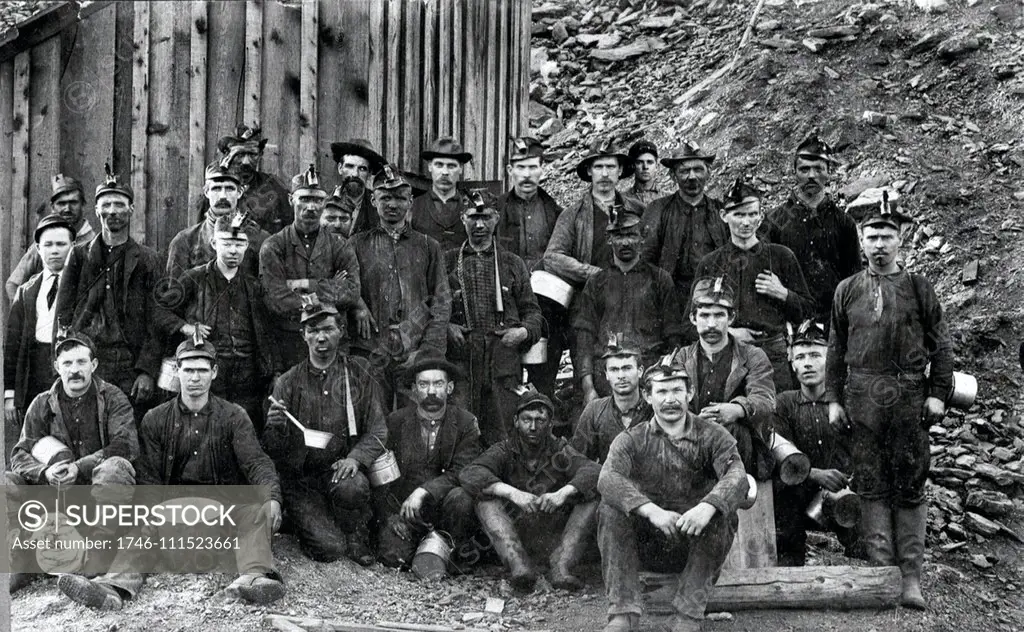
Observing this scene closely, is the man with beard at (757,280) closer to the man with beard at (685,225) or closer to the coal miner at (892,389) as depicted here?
the man with beard at (685,225)

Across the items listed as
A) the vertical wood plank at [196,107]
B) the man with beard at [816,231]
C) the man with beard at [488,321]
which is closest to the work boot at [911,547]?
the man with beard at [816,231]

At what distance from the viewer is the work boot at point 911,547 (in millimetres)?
5285

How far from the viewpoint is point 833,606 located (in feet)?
17.0

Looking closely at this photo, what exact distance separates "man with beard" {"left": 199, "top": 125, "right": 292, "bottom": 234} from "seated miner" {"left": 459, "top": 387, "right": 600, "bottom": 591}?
164 centimetres

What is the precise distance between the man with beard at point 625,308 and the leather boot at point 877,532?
1.15m

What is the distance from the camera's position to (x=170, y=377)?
5531 mm

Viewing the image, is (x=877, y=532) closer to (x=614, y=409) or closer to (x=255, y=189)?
(x=614, y=409)

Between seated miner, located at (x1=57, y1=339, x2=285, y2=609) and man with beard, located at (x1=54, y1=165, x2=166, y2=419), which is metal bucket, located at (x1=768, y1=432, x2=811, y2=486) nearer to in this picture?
seated miner, located at (x1=57, y1=339, x2=285, y2=609)

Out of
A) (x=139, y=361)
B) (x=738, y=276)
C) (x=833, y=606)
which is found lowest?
(x=833, y=606)

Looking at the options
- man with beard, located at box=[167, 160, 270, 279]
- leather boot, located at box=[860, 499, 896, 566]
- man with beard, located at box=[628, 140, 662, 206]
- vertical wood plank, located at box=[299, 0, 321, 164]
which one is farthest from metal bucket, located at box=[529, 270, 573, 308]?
leather boot, located at box=[860, 499, 896, 566]

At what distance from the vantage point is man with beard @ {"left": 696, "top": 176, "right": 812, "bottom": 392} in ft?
19.1

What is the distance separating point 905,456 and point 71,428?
3.64 meters

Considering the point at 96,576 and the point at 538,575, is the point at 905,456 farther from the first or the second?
the point at 96,576

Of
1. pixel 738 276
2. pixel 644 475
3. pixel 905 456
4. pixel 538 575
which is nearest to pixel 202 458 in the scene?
pixel 538 575
